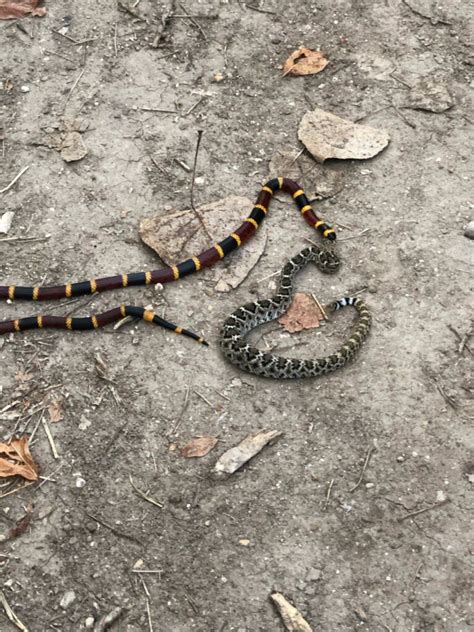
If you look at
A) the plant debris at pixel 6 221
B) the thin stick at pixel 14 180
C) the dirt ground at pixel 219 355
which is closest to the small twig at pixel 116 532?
the dirt ground at pixel 219 355

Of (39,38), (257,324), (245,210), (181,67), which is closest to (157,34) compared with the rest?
(181,67)

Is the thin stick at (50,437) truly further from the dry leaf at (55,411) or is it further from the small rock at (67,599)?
the small rock at (67,599)

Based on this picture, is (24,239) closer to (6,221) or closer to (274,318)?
(6,221)

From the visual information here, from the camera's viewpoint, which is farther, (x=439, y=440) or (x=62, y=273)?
(x=62, y=273)

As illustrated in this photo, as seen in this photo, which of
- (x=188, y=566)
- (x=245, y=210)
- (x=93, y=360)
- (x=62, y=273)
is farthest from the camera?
(x=245, y=210)

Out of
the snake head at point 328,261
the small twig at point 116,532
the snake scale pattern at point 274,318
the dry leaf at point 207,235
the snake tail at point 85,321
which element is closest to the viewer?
the small twig at point 116,532

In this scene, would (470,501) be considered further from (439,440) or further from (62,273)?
(62,273)

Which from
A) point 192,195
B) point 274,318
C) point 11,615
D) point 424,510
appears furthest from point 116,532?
point 192,195
